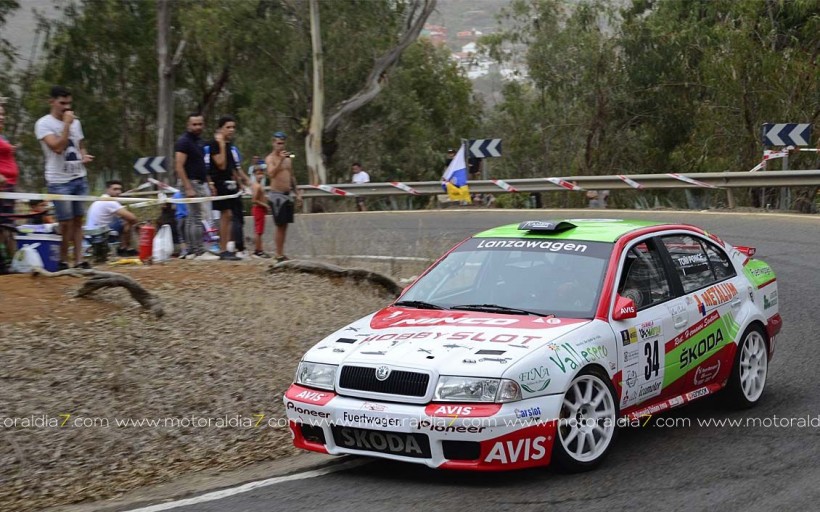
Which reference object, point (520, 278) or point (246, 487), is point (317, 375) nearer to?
point (246, 487)

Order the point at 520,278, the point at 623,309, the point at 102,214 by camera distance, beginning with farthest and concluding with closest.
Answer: the point at 102,214 < the point at 520,278 < the point at 623,309

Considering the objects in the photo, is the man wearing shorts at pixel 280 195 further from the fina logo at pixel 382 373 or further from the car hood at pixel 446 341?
the fina logo at pixel 382 373

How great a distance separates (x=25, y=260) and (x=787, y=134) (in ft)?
50.4

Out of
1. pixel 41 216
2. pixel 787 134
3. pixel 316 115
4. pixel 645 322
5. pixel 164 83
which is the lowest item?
pixel 645 322

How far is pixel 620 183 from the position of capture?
2167 cm

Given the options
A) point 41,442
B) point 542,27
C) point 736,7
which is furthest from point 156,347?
point 542,27

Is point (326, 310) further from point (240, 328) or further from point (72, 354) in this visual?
point (72, 354)

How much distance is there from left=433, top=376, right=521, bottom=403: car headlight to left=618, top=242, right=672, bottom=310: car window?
1.41m

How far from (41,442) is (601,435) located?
3.47 meters

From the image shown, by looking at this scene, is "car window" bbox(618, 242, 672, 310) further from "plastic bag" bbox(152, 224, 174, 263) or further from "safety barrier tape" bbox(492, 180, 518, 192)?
"safety barrier tape" bbox(492, 180, 518, 192)

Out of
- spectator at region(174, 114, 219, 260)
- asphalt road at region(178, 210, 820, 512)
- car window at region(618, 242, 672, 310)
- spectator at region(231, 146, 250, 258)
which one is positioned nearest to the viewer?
asphalt road at region(178, 210, 820, 512)

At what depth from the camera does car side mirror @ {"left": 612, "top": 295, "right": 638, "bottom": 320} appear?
21.6 feet

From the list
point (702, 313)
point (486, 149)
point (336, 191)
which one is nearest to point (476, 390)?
point (702, 313)

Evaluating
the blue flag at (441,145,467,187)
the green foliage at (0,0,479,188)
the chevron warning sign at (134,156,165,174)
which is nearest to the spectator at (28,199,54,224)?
the blue flag at (441,145,467,187)
